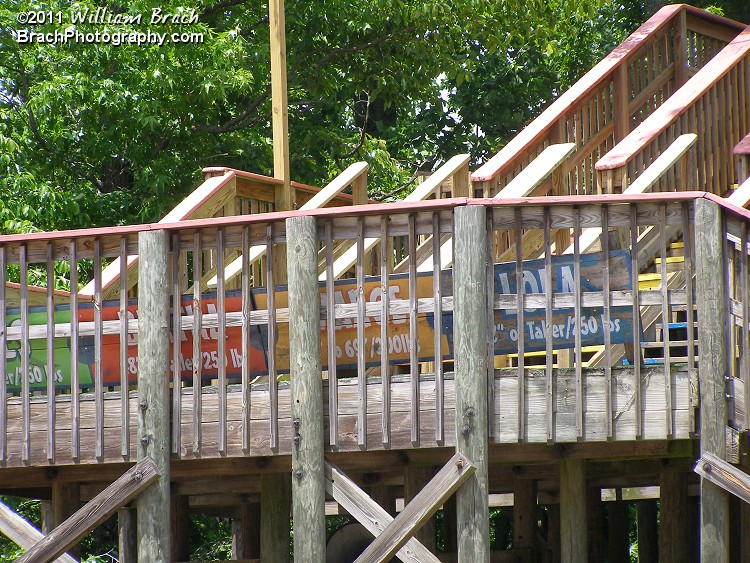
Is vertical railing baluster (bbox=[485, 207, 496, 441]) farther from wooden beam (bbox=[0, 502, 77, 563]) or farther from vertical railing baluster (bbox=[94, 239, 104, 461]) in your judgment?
wooden beam (bbox=[0, 502, 77, 563])

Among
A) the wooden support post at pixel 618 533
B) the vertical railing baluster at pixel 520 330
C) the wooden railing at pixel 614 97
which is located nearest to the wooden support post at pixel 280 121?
the wooden railing at pixel 614 97

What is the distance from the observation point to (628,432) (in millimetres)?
6133

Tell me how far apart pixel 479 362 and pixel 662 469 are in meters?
2.91

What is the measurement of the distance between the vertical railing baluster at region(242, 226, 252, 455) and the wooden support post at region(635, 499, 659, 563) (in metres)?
7.38

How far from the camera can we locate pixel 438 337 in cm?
617

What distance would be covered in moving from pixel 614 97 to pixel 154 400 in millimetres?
5265

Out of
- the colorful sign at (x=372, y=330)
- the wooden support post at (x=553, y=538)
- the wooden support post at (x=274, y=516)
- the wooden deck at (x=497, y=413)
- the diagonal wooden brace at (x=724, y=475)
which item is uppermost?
the colorful sign at (x=372, y=330)

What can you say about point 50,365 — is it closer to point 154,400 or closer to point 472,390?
point 154,400

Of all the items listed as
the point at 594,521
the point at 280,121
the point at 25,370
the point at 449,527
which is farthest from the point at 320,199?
the point at 594,521

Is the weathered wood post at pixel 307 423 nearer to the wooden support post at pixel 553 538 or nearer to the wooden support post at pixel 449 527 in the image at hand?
the wooden support post at pixel 449 527

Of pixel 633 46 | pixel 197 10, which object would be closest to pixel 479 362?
pixel 633 46

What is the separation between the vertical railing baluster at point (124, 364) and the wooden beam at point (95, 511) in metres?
0.17

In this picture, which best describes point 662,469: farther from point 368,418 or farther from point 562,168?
point 368,418

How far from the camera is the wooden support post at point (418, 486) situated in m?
7.23
